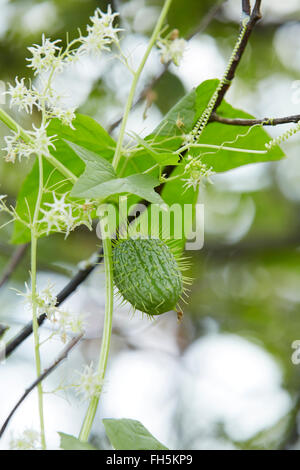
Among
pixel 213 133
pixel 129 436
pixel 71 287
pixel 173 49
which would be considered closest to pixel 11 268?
pixel 71 287

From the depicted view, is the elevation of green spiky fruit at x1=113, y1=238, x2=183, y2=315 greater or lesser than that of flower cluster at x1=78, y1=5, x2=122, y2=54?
lesser

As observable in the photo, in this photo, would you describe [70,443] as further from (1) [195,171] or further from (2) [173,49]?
(2) [173,49]

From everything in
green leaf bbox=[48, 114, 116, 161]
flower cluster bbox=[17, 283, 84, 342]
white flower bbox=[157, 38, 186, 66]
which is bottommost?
flower cluster bbox=[17, 283, 84, 342]

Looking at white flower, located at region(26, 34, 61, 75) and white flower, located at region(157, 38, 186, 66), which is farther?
white flower, located at region(157, 38, 186, 66)

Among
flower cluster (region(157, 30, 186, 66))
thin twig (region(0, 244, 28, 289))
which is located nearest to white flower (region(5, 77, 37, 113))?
flower cluster (region(157, 30, 186, 66))

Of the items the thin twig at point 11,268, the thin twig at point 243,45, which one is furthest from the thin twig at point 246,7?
the thin twig at point 11,268

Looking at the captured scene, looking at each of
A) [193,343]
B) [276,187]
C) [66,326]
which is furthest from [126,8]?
[66,326]

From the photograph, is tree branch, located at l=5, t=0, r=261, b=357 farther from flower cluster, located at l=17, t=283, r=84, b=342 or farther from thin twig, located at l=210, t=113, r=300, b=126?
flower cluster, located at l=17, t=283, r=84, b=342
